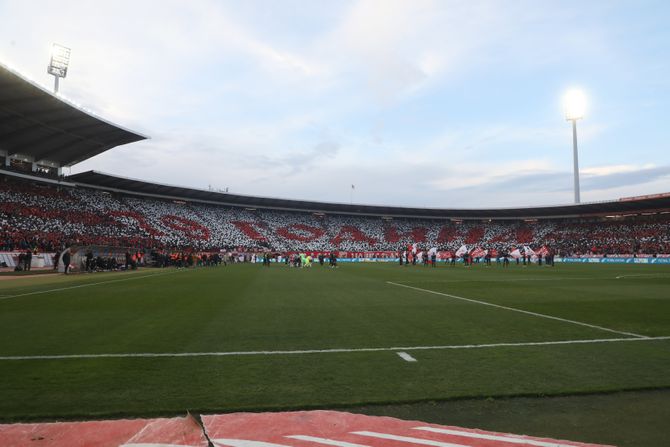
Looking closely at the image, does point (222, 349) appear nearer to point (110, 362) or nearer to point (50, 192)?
point (110, 362)

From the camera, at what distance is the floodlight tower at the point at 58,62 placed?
45.8 meters

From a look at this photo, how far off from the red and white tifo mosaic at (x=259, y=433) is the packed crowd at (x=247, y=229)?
39.0 m

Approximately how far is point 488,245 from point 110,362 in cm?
8327

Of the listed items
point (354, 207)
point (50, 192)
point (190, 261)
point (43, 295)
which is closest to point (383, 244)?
point (354, 207)

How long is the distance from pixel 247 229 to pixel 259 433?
72.1 m

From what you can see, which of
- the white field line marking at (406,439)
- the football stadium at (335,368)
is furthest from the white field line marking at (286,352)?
the white field line marking at (406,439)

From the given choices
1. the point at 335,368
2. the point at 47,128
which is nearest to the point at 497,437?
the point at 335,368

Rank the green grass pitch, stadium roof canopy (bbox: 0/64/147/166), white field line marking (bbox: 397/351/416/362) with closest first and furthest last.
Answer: the green grass pitch → white field line marking (bbox: 397/351/416/362) → stadium roof canopy (bbox: 0/64/147/166)

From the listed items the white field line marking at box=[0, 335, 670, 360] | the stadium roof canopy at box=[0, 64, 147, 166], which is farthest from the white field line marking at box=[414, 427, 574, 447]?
the stadium roof canopy at box=[0, 64, 147, 166]

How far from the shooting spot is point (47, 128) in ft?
145

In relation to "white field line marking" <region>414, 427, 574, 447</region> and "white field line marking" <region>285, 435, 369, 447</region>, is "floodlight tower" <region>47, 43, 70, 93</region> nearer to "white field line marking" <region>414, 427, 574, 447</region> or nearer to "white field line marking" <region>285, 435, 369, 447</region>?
"white field line marking" <region>285, 435, 369, 447</region>

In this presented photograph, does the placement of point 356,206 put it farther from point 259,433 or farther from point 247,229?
point 259,433

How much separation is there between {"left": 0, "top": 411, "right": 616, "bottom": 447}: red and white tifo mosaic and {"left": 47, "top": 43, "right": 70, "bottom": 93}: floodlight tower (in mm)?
52332

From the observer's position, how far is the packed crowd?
152 ft
